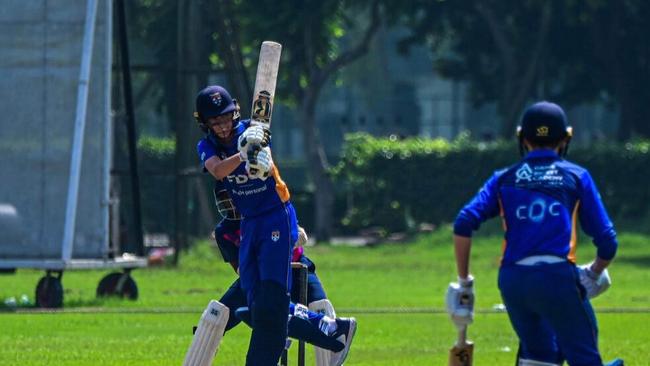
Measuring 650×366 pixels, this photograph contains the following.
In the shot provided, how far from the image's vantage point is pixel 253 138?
9.82 metres

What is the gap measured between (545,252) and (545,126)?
657mm

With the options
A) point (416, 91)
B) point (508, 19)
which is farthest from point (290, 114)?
point (508, 19)

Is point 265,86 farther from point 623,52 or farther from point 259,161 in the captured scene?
point 623,52

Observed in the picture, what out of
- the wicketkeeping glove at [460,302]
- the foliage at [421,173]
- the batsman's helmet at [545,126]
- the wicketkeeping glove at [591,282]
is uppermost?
the batsman's helmet at [545,126]

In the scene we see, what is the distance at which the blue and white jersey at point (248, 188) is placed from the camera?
10133mm

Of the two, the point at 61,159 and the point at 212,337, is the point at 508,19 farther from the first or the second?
the point at 212,337

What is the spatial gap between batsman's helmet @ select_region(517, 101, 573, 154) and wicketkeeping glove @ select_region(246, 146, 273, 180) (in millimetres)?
1715

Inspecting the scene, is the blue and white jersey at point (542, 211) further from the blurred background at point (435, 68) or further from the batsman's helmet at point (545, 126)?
the blurred background at point (435, 68)

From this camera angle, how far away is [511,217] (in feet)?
28.3

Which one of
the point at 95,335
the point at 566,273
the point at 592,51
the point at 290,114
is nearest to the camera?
the point at 566,273

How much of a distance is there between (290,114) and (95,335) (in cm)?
6069

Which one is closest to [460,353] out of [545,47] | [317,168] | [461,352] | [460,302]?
[461,352]

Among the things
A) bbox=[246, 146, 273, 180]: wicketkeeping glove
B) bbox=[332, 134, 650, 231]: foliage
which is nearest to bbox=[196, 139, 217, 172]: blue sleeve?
bbox=[246, 146, 273, 180]: wicketkeeping glove

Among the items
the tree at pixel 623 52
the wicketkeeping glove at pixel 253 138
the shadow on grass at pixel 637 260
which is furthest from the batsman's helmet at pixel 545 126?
the tree at pixel 623 52
